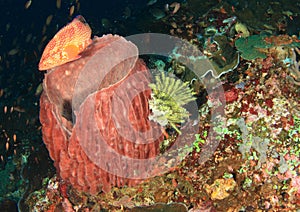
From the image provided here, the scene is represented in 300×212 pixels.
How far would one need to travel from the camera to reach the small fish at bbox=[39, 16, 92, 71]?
339 cm

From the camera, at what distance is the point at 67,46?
3.42 m

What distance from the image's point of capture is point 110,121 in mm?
3477

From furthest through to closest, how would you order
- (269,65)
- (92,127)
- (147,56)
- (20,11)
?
1. (20,11)
2. (147,56)
3. (269,65)
4. (92,127)

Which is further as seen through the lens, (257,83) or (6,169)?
(6,169)

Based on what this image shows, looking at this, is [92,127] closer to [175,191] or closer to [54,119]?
[54,119]

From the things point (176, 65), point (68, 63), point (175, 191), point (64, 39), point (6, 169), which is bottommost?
point (6, 169)

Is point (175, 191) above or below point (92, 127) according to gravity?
below

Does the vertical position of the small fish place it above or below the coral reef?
above

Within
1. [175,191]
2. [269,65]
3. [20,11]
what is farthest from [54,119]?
[20,11]

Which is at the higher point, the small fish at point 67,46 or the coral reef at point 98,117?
the small fish at point 67,46

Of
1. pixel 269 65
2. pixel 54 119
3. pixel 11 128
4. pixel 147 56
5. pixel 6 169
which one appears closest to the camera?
pixel 54 119

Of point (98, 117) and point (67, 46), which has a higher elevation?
point (67, 46)

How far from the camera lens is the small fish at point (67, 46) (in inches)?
133

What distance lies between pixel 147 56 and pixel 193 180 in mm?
2398
